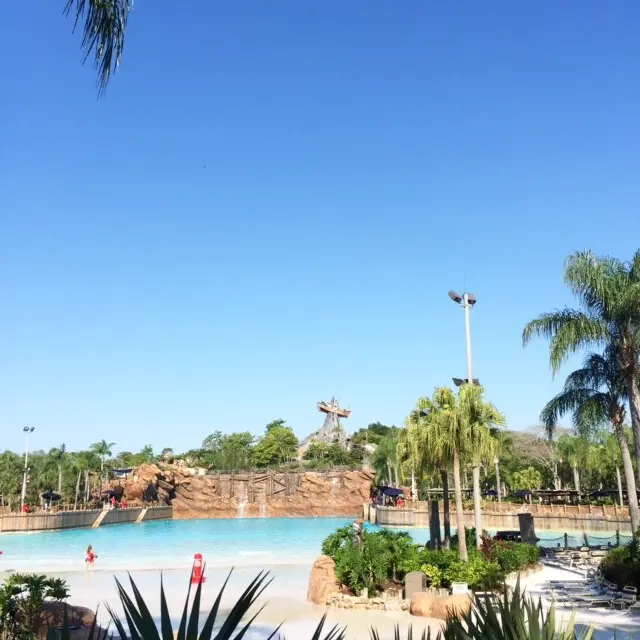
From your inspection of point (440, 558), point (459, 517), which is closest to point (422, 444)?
point (459, 517)

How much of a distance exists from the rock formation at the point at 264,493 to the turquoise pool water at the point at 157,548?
18.5 metres

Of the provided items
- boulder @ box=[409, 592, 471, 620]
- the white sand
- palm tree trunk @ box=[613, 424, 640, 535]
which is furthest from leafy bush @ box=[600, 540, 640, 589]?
boulder @ box=[409, 592, 471, 620]

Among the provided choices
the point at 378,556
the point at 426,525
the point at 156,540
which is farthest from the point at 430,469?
the point at 426,525

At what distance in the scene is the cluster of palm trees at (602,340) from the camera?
21.4 m

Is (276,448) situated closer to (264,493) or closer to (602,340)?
(264,493)

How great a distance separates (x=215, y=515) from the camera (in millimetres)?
78312

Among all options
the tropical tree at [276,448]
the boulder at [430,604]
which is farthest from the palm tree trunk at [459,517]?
the tropical tree at [276,448]

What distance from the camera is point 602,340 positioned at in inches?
882

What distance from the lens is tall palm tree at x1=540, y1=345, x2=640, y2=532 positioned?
22.8 m

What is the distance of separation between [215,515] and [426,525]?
32.4 m

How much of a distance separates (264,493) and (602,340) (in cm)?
6317

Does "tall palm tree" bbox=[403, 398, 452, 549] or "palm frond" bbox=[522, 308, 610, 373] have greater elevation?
"palm frond" bbox=[522, 308, 610, 373]

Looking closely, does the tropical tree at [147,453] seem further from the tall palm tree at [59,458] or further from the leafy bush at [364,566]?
the leafy bush at [364,566]

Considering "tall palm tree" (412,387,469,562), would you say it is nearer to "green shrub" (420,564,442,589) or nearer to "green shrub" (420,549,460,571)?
"green shrub" (420,549,460,571)
